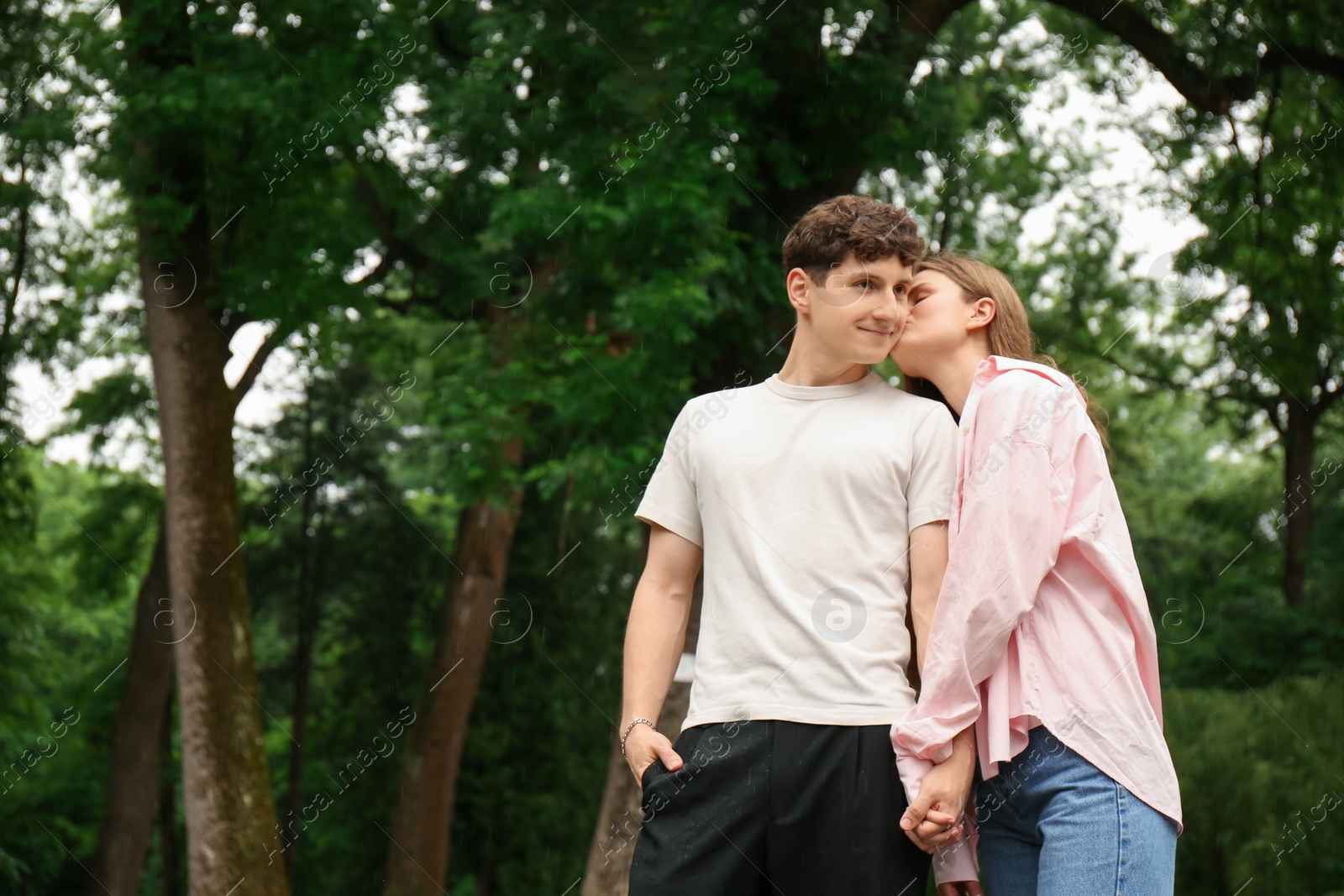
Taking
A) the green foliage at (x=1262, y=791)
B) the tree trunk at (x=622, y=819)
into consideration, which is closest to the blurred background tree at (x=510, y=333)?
the green foliage at (x=1262, y=791)

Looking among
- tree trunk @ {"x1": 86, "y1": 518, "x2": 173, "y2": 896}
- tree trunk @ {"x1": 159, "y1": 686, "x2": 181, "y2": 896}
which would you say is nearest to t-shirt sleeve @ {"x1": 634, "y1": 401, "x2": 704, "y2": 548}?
tree trunk @ {"x1": 86, "y1": 518, "x2": 173, "y2": 896}

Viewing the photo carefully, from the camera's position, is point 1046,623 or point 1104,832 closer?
point 1104,832

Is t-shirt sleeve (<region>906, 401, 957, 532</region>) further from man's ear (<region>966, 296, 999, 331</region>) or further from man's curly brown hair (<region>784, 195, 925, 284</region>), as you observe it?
man's curly brown hair (<region>784, 195, 925, 284</region>)

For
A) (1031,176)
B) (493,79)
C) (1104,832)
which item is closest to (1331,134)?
(1031,176)

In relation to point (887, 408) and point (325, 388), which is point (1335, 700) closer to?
point (887, 408)

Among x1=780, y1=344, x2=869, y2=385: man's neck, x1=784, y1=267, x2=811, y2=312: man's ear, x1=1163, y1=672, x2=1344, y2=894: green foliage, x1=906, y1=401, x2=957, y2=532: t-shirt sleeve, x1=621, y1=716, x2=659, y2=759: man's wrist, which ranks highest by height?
x1=784, y1=267, x2=811, y2=312: man's ear

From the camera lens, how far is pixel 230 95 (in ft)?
25.3

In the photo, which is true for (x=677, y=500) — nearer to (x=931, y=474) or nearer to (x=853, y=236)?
(x=931, y=474)

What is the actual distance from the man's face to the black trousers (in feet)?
2.50

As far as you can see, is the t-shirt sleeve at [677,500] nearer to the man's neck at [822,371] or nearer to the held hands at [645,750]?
the man's neck at [822,371]

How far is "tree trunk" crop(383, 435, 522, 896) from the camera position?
41.9 feet

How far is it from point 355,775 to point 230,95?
34.0 ft

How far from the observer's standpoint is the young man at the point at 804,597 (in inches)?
89.4

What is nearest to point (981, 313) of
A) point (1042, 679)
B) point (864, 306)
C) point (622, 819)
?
point (864, 306)
